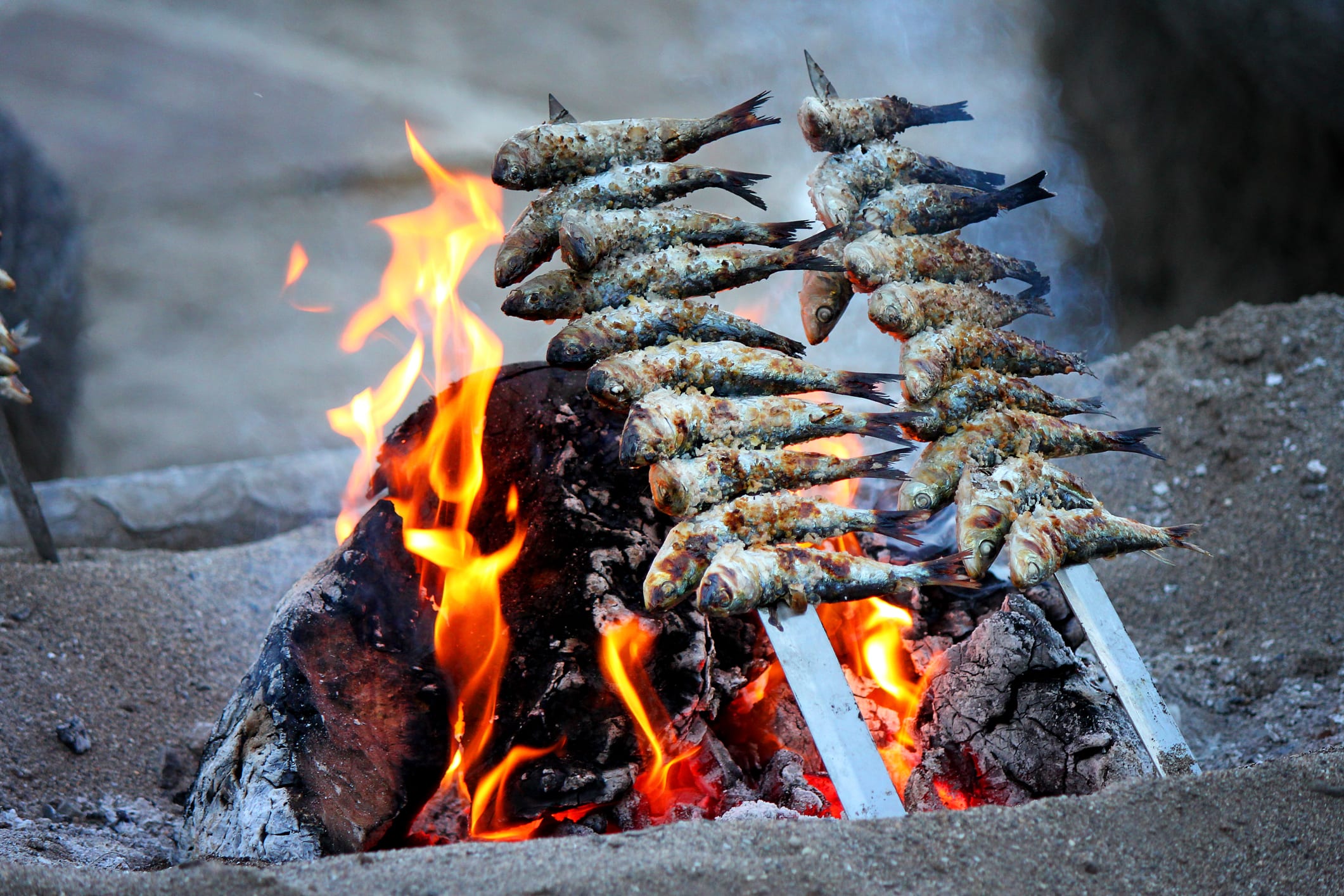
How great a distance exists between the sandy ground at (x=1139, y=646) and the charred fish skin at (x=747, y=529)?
557mm

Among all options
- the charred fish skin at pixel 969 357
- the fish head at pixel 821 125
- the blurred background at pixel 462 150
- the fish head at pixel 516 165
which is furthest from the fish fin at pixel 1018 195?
the blurred background at pixel 462 150

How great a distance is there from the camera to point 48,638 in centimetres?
351

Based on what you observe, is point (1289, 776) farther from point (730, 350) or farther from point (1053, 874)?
point (730, 350)

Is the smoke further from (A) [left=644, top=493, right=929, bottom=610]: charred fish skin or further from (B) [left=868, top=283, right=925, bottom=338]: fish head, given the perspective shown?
(A) [left=644, top=493, right=929, bottom=610]: charred fish skin

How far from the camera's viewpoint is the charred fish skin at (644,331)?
2.57 m

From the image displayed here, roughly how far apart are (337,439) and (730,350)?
4905 millimetres

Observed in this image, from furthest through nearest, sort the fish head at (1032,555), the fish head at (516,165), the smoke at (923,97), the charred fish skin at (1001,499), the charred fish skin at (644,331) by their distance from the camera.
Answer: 1. the smoke at (923,97)
2. the fish head at (516,165)
3. the charred fish skin at (644,331)
4. the charred fish skin at (1001,499)
5. the fish head at (1032,555)

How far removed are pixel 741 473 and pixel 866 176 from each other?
44.8 inches

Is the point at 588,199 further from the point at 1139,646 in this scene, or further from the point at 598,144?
the point at 1139,646

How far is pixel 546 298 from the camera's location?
2.73 meters

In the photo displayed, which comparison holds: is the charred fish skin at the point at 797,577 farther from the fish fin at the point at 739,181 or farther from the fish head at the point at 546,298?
the fish fin at the point at 739,181

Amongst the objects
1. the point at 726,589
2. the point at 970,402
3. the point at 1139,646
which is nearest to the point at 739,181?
the point at 970,402

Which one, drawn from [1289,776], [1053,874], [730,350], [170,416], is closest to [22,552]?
[170,416]

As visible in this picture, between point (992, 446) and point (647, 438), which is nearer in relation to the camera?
point (647, 438)
